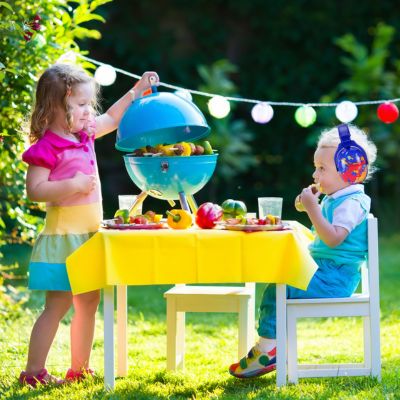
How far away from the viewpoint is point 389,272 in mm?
7246

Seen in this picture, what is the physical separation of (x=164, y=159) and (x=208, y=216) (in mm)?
303

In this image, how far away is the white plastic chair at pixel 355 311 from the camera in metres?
3.64

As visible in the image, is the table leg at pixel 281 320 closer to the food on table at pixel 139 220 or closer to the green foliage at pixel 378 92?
the food on table at pixel 139 220

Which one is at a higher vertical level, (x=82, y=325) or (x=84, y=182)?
(x=84, y=182)

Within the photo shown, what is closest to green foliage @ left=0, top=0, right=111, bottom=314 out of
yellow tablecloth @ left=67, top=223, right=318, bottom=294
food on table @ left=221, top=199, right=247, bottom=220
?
yellow tablecloth @ left=67, top=223, right=318, bottom=294

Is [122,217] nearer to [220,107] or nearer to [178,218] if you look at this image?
[178,218]

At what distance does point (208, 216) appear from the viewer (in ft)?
11.8

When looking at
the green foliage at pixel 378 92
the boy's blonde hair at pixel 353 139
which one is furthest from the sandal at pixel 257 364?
the green foliage at pixel 378 92

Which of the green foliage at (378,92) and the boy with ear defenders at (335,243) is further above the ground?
the green foliage at (378,92)

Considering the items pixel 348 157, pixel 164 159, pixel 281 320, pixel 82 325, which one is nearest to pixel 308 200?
pixel 348 157

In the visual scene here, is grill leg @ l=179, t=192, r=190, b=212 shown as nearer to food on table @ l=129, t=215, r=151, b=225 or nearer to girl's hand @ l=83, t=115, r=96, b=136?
food on table @ l=129, t=215, r=151, b=225

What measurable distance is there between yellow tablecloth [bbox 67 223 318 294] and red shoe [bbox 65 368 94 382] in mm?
490

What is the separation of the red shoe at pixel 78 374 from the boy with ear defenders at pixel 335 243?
609mm

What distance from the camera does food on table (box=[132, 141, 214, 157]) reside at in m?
3.71
